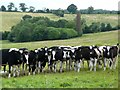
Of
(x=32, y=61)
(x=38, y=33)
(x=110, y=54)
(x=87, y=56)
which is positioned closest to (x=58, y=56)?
(x=32, y=61)

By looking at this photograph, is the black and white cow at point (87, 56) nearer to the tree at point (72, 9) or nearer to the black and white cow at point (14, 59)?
the black and white cow at point (14, 59)

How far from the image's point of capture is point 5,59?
77.5ft

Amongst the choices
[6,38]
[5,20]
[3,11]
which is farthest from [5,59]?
[3,11]

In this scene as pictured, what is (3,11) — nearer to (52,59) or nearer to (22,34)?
(22,34)

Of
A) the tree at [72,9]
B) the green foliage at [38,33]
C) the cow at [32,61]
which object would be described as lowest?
the green foliage at [38,33]

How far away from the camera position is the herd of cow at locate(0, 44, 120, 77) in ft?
77.8

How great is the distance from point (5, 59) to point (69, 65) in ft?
16.1

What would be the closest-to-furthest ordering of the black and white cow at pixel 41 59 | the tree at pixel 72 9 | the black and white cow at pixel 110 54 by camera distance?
the black and white cow at pixel 41 59 → the black and white cow at pixel 110 54 → the tree at pixel 72 9

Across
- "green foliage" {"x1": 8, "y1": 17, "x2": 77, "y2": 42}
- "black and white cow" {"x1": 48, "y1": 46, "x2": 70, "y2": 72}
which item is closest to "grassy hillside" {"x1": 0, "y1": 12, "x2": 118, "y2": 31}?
"green foliage" {"x1": 8, "y1": 17, "x2": 77, "y2": 42}

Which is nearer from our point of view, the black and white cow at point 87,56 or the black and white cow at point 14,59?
the black and white cow at point 14,59

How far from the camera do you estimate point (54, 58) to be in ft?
81.4

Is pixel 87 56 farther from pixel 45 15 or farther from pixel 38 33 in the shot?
pixel 45 15

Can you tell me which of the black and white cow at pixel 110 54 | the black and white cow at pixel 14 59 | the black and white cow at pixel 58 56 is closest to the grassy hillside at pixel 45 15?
the black and white cow at pixel 110 54

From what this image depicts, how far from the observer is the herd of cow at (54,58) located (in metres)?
23.7
